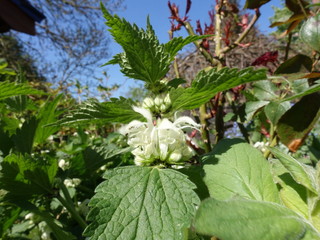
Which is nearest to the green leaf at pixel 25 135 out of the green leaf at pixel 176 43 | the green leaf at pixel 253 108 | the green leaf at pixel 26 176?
the green leaf at pixel 26 176

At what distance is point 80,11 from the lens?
289 inches

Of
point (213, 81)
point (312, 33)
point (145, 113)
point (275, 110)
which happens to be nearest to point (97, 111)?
point (145, 113)

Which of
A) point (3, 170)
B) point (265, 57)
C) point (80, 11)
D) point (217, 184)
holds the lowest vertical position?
point (217, 184)

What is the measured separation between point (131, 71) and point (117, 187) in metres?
0.20

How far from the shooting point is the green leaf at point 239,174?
1.30 feet

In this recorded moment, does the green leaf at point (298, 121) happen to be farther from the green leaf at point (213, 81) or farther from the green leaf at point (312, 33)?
the green leaf at point (213, 81)

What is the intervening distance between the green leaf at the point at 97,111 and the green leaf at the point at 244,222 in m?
0.27

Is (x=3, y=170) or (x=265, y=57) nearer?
(x=3, y=170)

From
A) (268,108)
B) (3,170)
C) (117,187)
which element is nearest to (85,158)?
(3,170)

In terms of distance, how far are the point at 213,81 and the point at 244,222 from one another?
9.4 inches

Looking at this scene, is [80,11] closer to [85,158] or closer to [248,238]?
[85,158]

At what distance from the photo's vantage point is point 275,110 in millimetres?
651

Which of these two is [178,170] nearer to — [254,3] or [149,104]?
[149,104]

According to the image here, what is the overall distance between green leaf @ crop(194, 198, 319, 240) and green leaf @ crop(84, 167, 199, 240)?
0.12m
